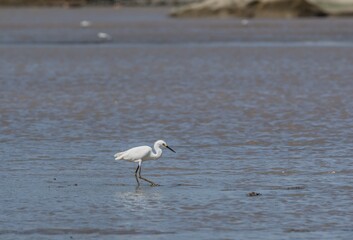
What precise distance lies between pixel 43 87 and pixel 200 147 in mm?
12564

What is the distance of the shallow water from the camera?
1262cm

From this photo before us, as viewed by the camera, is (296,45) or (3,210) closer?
(3,210)

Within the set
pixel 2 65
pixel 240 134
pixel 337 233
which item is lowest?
pixel 2 65

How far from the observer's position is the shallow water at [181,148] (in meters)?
12.6

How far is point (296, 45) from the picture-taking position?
168 feet

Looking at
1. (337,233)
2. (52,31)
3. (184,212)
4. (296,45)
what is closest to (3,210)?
(184,212)

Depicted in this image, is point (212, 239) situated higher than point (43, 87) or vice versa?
point (212, 239)

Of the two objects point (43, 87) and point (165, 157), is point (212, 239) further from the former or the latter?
point (43, 87)

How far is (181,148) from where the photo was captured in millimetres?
18359

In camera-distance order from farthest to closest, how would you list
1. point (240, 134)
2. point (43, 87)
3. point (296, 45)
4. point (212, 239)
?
point (296, 45), point (43, 87), point (240, 134), point (212, 239)

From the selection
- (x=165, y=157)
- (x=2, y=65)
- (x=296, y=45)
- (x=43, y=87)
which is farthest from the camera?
(x=296, y=45)

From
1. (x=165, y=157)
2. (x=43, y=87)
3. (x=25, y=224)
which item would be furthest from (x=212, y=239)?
(x=43, y=87)

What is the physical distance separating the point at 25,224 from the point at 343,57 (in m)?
30.3

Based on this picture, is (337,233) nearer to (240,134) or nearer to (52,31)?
(240,134)
